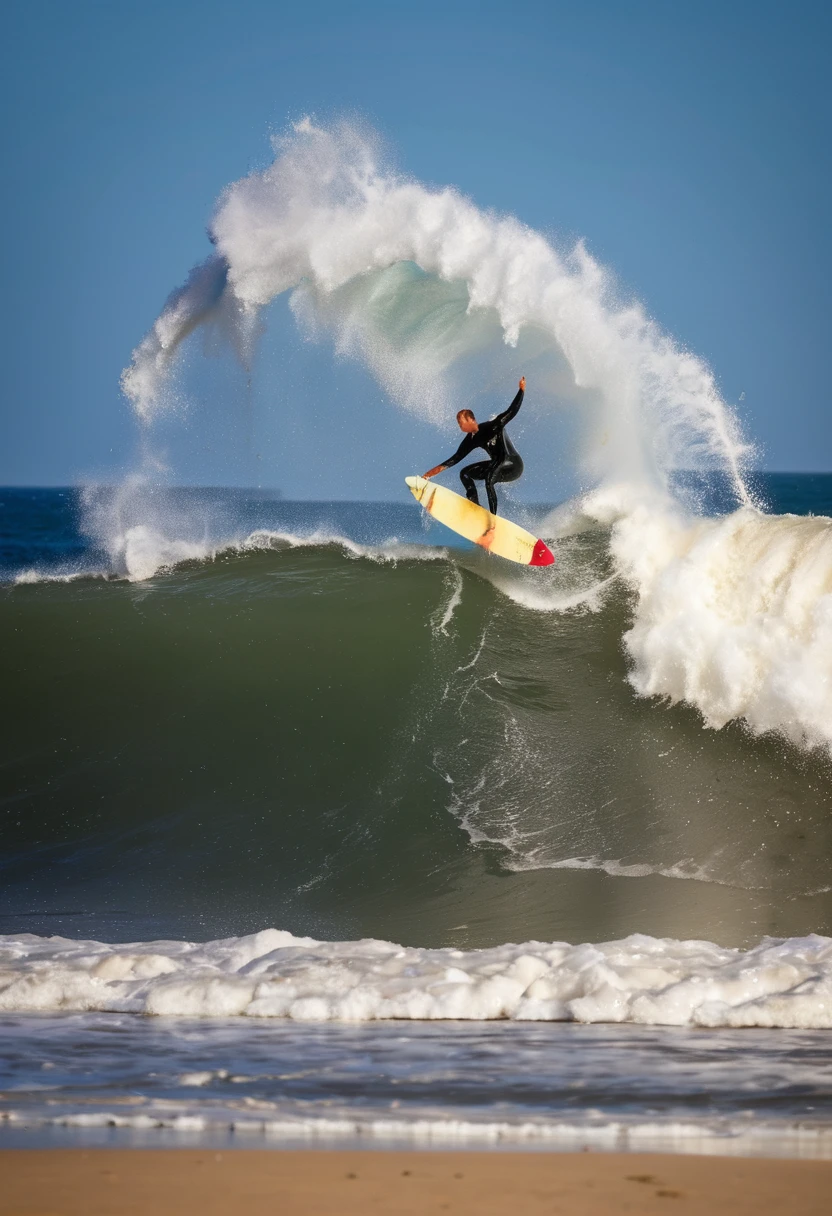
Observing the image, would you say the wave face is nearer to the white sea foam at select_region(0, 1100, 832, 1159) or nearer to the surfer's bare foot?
the surfer's bare foot

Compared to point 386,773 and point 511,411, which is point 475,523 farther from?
point 386,773

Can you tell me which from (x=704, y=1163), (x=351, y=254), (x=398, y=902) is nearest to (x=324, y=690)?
(x=398, y=902)

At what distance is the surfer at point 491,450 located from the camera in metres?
10.2

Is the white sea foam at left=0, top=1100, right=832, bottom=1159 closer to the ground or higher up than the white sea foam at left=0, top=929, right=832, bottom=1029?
closer to the ground

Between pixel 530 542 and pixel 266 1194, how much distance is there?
8830 millimetres

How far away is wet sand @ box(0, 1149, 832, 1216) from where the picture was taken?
9.82ft

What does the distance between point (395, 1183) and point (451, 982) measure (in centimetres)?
215

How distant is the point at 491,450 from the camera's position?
34.2ft

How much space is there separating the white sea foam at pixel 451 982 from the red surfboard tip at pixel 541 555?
19.7 feet

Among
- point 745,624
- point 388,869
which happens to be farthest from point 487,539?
point 388,869

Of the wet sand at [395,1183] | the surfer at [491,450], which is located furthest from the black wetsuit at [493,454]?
the wet sand at [395,1183]

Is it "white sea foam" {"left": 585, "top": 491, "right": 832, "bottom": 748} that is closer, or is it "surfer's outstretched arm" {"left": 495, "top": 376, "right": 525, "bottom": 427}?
"white sea foam" {"left": 585, "top": 491, "right": 832, "bottom": 748}

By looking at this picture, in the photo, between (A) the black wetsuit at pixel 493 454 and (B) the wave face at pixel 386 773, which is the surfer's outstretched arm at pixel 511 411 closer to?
(A) the black wetsuit at pixel 493 454

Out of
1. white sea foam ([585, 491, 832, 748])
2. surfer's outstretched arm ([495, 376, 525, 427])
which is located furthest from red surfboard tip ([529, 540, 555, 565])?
surfer's outstretched arm ([495, 376, 525, 427])
